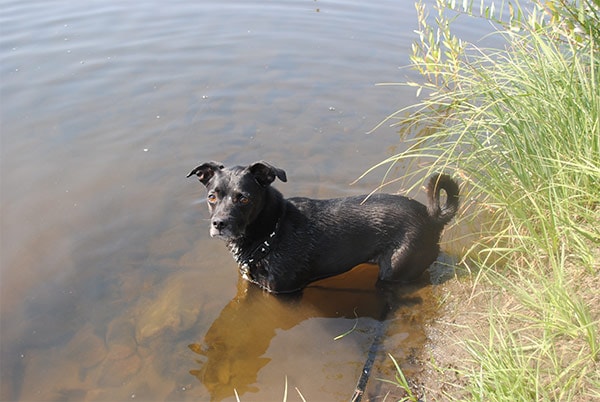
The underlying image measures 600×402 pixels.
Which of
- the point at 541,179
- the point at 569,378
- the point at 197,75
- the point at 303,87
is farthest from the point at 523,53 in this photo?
the point at 197,75

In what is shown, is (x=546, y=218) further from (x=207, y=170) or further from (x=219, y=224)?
(x=207, y=170)

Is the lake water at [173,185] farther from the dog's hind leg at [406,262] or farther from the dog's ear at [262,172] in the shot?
the dog's ear at [262,172]

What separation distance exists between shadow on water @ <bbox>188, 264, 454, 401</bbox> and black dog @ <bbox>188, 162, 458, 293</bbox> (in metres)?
0.16

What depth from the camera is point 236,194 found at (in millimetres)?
4750

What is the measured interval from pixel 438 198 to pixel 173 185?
10.7 feet

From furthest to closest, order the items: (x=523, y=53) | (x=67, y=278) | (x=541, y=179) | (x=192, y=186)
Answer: (x=192, y=186) < (x=67, y=278) < (x=523, y=53) < (x=541, y=179)

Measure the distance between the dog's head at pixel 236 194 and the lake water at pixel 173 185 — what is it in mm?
779

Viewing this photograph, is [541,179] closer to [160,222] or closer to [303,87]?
[160,222]

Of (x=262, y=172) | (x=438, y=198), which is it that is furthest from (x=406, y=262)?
(x=262, y=172)

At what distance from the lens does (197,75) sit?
9109 millimetres

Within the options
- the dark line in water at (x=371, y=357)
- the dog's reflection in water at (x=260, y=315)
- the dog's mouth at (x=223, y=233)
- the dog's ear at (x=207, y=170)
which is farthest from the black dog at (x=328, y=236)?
the dark line in water at (x=371, y=357)

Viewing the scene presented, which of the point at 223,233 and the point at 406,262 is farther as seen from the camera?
the point at 406,262

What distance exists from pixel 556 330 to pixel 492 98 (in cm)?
198

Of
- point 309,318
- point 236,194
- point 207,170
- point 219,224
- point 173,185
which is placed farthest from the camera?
point 173,185
